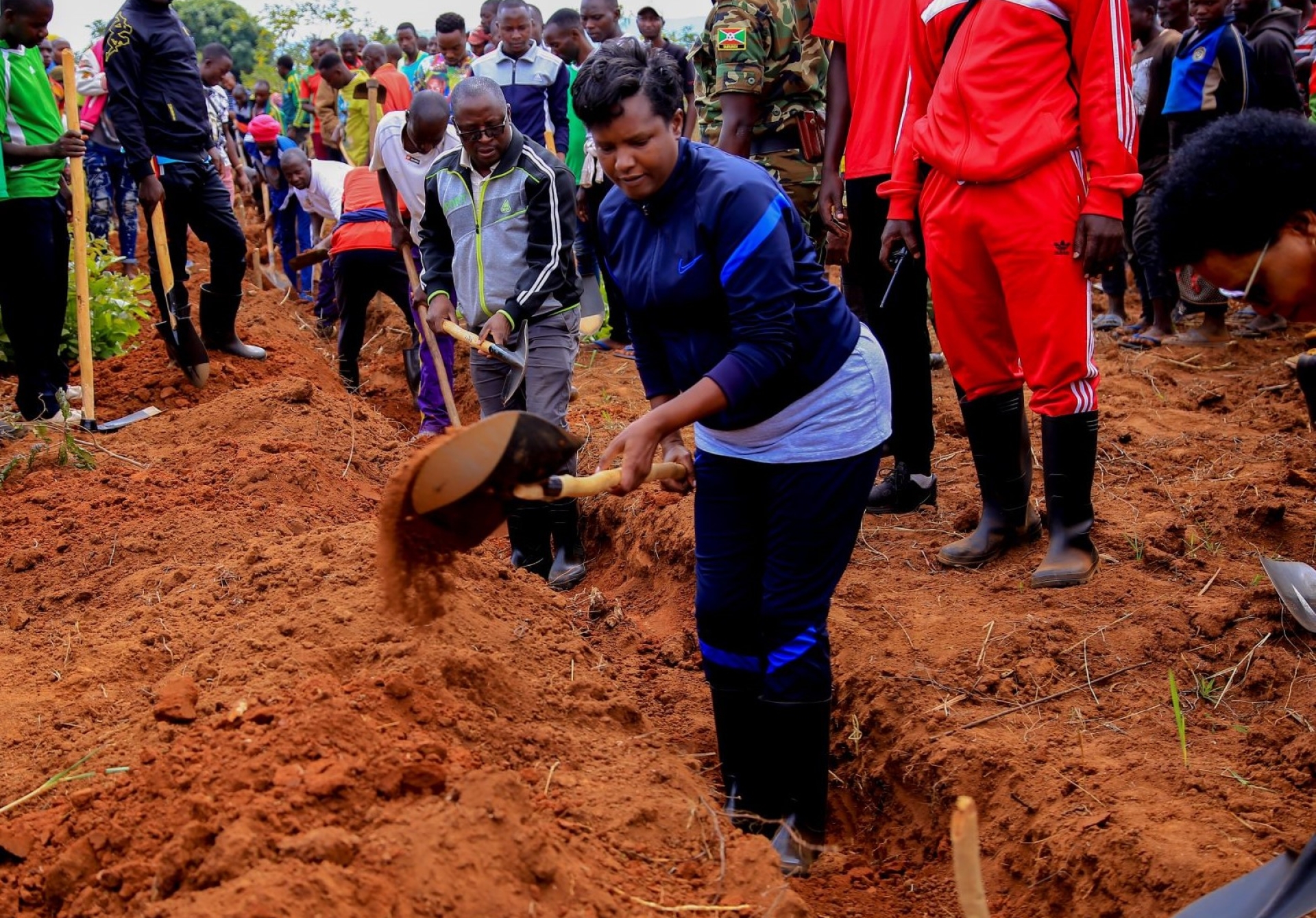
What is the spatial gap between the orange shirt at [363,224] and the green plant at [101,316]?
1.78m

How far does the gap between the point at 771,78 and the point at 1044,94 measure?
1656 mm

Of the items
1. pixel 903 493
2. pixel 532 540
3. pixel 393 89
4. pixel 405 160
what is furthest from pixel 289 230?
pixel 903 493

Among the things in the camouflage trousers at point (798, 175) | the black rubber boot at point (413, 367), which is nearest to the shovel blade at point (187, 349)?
the black rubber boot at point (413, 367)

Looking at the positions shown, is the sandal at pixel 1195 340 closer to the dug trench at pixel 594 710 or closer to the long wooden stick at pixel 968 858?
the dug trench at pixel 594 710

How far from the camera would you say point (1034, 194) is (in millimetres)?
3830

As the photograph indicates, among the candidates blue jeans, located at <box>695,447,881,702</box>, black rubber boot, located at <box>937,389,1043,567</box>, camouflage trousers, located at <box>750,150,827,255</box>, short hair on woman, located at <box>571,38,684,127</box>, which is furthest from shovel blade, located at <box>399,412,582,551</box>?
camouflage trousers, located at <box>750,150,827,255</box>

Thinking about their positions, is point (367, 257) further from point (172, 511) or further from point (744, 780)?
point (744, 780)

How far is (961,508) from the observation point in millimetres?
5078

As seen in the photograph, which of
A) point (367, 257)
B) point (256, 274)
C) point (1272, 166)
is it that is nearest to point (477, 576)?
point (1272, 166)

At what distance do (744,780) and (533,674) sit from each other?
825mm

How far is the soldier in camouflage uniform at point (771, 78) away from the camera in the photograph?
200 inches

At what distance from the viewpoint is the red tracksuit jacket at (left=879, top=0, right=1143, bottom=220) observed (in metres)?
3.74

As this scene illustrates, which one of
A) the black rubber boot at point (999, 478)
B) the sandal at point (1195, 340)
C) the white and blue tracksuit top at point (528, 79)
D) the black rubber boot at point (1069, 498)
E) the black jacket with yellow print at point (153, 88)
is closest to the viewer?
the black rubber boot at point (1069, 498)

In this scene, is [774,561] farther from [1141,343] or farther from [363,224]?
[1141,343]
